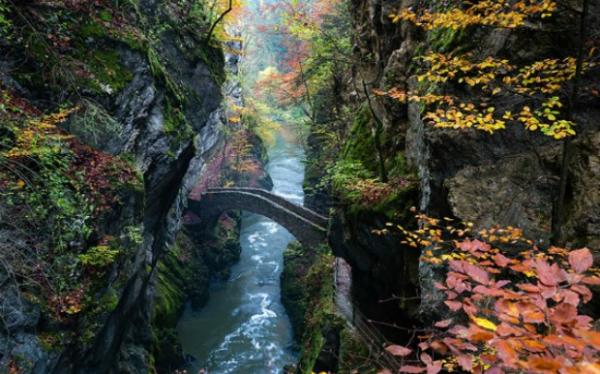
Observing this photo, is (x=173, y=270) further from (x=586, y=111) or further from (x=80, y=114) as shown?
(x=586, y=111)

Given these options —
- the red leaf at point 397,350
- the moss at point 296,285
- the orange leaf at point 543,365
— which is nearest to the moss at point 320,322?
the moss at point 296,285

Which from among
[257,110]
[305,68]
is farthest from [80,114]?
[257,110]

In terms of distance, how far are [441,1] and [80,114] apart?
25.4 ft

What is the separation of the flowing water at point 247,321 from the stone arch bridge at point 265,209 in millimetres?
3987

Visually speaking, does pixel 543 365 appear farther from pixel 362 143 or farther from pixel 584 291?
pixel 362 143

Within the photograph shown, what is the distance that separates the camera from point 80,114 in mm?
7652

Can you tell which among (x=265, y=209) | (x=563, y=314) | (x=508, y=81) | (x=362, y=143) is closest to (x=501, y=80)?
(x=508, y=81)

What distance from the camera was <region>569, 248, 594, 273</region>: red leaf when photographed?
1950mm

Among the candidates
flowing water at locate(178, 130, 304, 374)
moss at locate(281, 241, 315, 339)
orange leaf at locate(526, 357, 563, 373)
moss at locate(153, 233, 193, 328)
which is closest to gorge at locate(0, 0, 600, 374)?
orange leaf at locate(526, 357, 563, 373)

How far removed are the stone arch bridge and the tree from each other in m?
13.1

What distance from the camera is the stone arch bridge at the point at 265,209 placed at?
63.6 feet

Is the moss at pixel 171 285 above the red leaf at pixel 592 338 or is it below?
below

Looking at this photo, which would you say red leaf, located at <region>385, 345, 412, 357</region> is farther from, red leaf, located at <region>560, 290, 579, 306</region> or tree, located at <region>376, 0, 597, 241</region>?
tree, located at <region>376, 0, 597, 241</region>

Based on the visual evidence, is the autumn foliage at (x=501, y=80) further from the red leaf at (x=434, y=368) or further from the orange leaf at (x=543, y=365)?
the orange leaf at (x=543, y=365)
